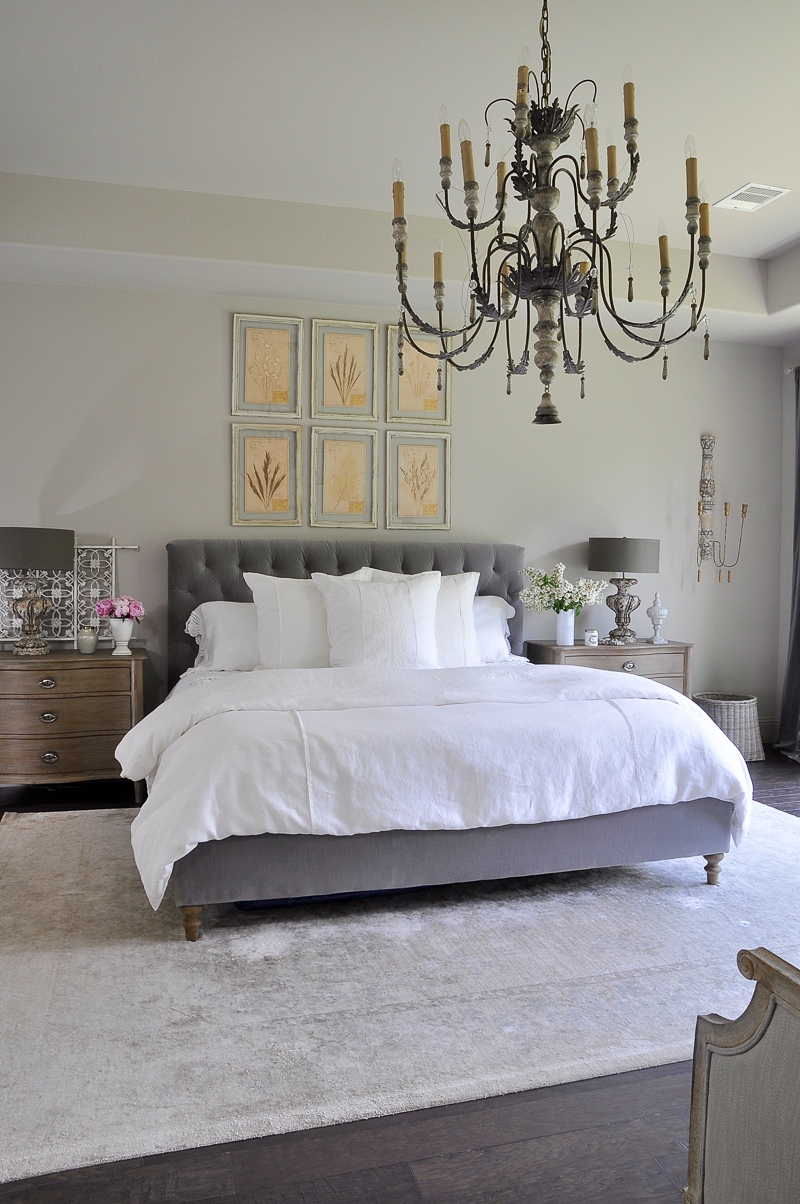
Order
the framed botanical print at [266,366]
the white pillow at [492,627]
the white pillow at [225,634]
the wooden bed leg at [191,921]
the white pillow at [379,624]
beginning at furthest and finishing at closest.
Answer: the framed botanical print at [266,366]
the white pillow at [492,627]
the white pillow at [225,634]
the white pillow at [379,624]
the wooden bed leg at [191,921]

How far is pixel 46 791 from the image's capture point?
177 inches

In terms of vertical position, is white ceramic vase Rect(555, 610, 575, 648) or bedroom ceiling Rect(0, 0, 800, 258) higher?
bedroom ceiling Rect(0, 0, 800, 258)

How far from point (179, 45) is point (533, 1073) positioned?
135 inches

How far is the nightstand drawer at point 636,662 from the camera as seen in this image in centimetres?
491

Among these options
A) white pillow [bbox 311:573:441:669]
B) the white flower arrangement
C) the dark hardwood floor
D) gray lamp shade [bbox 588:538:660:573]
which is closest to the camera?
the dark hardwood floor

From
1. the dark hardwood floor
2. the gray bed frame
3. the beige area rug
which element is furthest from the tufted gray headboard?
the dark hardwood floor

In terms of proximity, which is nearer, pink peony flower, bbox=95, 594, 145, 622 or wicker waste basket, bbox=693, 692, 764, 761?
pink peony flower, bbox=95, 594, 145, 622

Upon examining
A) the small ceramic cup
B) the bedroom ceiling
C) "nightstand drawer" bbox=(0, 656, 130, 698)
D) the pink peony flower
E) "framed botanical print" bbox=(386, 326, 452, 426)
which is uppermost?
the bedroom ceiling

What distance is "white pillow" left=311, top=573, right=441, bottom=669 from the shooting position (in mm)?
4008

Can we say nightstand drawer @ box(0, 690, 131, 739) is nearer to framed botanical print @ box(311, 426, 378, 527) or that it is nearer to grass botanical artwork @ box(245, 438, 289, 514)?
grass botanical artwork @ box(245, 438, 289, 514)

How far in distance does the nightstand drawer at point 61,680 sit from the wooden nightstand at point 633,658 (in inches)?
91.4

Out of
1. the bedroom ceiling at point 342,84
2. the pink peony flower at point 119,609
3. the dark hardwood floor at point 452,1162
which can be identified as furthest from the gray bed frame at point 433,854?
the bedroom ceiling at point 342,84

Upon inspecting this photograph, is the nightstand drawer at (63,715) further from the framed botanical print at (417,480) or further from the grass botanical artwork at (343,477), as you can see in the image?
the framed botanical print at (417,480)

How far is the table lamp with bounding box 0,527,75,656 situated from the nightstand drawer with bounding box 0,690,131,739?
0.28 meters
